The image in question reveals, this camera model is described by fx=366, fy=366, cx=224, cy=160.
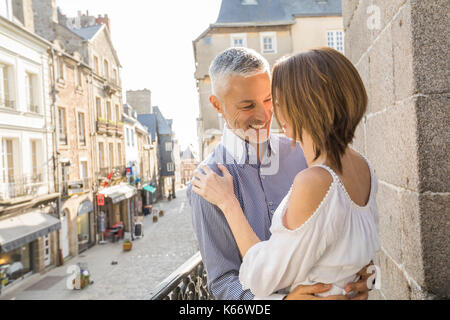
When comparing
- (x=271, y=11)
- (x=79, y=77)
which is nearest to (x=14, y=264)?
(x=79, y=77)

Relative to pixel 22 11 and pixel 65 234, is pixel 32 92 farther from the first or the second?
pixel 65 234

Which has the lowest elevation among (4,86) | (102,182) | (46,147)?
(102,182)

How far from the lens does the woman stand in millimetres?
830

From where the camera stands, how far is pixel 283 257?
2.80 feet

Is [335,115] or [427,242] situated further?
[427,242]

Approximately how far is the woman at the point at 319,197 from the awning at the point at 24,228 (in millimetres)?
11894

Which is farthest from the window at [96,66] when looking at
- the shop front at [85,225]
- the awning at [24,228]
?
the awning at [24,228]

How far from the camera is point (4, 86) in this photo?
12.5 meters

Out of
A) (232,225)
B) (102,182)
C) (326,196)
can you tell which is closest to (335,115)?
(326,196)

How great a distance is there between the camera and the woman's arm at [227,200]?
103 cm

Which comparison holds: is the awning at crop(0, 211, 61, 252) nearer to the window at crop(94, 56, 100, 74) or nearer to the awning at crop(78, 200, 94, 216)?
the awning at crop(78, 200, 94, 216)

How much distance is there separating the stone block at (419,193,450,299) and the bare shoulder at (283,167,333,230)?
51 cm
